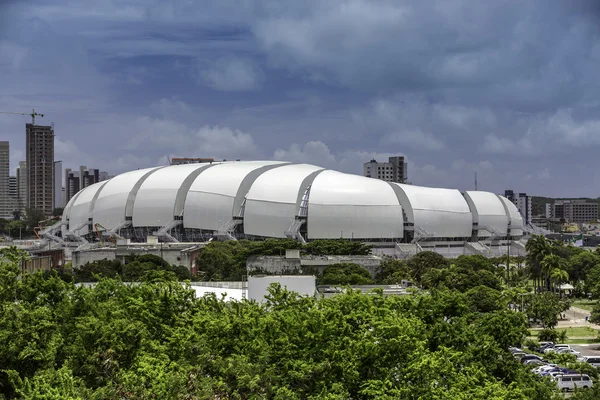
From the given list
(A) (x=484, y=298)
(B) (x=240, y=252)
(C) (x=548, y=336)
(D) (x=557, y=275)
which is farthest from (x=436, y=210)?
(C) (x=548, y=336)

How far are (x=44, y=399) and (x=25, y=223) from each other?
16003cm

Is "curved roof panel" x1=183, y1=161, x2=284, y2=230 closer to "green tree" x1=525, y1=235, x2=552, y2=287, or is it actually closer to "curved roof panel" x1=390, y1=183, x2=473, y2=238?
"curved roof panel" x1=390, y1=183, x2=473, y2=238

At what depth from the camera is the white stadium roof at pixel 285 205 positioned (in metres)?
98.9

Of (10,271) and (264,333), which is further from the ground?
(10,271)

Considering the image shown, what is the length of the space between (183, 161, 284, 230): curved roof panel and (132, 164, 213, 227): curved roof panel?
2378 millimetres

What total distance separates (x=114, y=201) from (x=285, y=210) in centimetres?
2842

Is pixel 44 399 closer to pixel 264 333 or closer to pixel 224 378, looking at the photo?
pixel 224 378

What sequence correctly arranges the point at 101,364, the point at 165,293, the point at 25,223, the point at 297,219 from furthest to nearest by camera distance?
the point at 25,223 → the point at 297,219 → the point at 165,293 → the point at 101,364

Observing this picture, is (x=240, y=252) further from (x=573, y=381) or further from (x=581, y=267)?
(x=573, y=381)

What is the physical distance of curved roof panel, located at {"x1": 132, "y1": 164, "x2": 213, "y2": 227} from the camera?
10475 cm

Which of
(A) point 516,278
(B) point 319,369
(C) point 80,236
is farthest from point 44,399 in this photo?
(C) point 80,236

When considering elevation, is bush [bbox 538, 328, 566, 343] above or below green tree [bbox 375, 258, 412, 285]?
below

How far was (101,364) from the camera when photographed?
18.9 metres

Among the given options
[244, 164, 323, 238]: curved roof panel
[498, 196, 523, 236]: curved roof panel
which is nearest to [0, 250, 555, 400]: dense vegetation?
[244, 164, 323, 238]: curved roof panel
